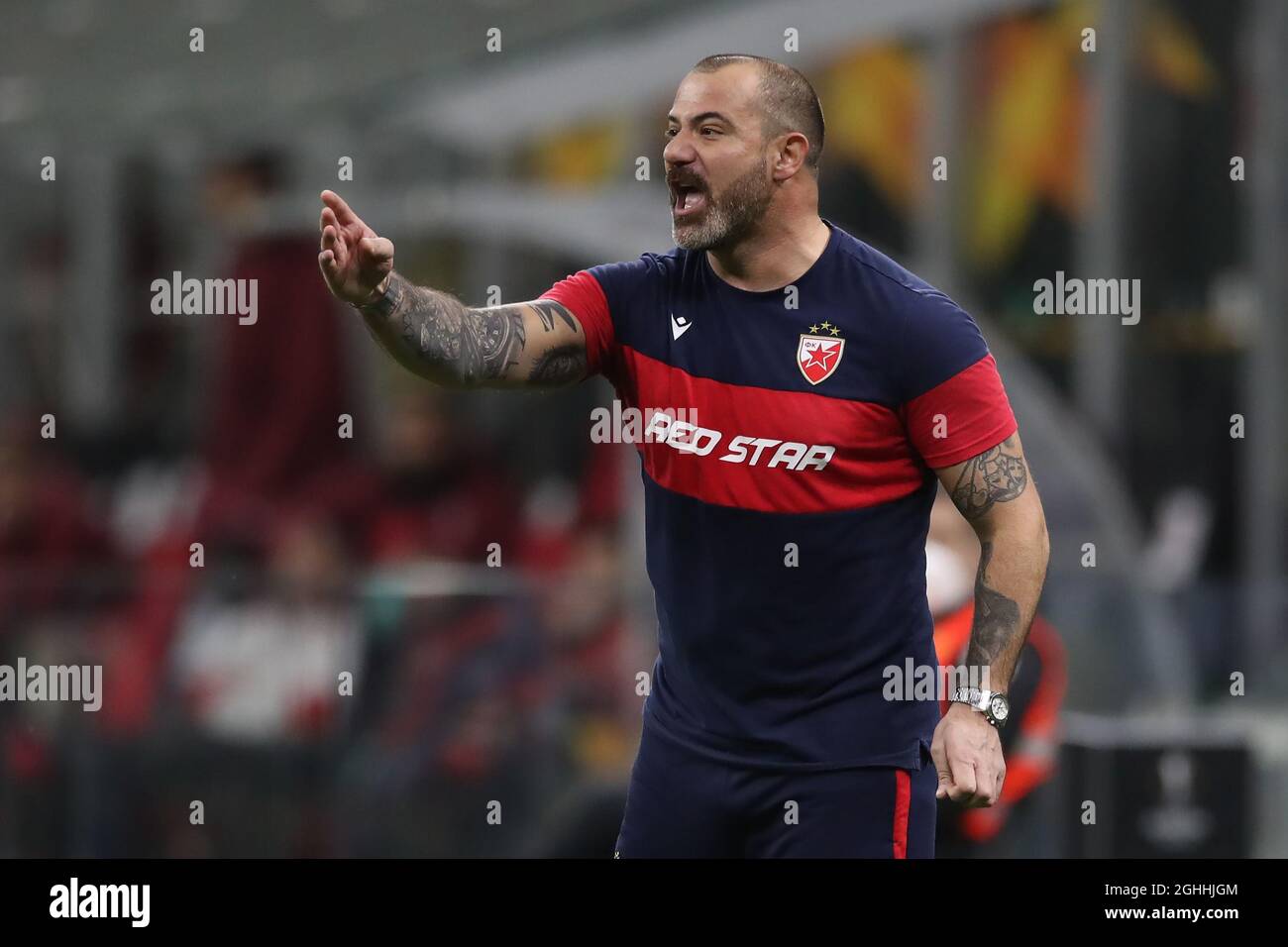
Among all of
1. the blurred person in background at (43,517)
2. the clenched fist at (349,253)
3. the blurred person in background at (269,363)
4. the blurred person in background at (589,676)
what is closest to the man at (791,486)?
the clenched fist at (349,253)

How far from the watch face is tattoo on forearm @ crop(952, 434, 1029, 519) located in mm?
376

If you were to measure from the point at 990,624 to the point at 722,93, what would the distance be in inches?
47.0

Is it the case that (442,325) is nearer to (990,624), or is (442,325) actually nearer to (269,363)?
(990,624)

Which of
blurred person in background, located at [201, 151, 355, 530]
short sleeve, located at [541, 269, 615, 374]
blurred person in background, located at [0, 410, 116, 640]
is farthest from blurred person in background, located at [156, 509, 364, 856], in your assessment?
short sleeve, located at [541, 269, 615, 374]

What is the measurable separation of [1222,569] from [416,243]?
4866 millimetres

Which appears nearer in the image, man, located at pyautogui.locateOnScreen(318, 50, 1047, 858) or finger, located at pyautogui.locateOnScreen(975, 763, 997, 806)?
finger, located at pyautogui.locateOnScreen(975, 763, 997, 806)

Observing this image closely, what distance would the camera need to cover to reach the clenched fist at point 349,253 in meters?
4.28

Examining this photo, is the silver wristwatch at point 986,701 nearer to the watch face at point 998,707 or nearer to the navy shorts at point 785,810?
the watch face at point 998,707

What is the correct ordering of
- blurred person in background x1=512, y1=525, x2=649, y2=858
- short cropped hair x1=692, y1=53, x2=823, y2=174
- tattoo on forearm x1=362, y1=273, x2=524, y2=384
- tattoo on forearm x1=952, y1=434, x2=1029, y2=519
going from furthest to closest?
blurred person in background x1=512, y1=525, x2=649, y2=858 < short cropped hair x1=692, y1=53, x2=823, y2=174 < tattoo on forearm x1=952, y1=434, x2=1029, y2=519 < tattoo on forearm x1=362, y1=273, x2=524, y2=384

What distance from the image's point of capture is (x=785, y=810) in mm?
4598

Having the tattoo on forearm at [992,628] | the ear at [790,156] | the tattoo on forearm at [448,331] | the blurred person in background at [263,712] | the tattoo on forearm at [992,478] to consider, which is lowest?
the blurred person in background at [263,712]

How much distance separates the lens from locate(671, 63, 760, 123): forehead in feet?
15.1

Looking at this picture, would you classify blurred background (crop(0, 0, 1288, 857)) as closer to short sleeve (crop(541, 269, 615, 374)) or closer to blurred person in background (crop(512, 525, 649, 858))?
blurred person in background (crop(512, 525, 649, 858))
